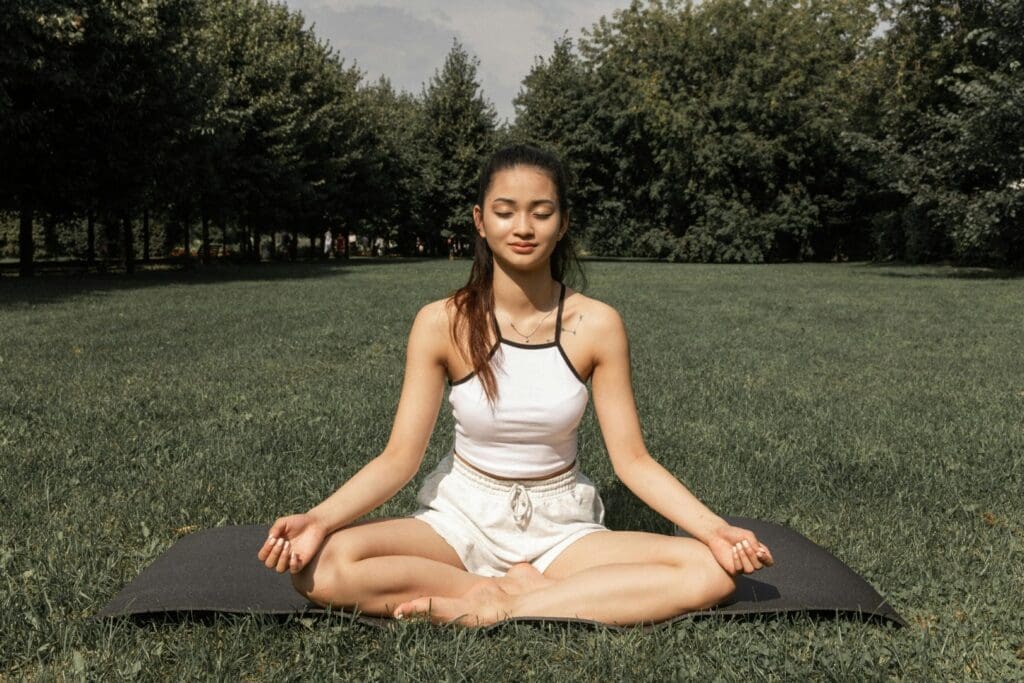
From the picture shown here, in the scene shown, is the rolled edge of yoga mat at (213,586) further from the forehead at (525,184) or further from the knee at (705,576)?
the forehead at (525,184)

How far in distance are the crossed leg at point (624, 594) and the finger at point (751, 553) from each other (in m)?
0.23

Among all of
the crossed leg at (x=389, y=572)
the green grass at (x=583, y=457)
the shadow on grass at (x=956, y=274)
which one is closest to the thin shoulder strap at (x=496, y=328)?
the crossed leg at (x=389, y=572)

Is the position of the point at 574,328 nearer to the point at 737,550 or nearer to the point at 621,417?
the point at 621,417

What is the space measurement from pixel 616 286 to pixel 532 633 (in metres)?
20.3

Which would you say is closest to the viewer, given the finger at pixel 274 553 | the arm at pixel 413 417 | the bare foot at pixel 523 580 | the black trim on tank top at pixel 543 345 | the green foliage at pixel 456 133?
the finger at pixel 274 553

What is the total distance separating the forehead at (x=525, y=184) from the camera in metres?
3.26

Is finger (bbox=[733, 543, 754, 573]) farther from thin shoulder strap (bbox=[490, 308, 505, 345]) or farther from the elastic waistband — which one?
thin shoulder strap (bbox=[490, 308, 505, 345])

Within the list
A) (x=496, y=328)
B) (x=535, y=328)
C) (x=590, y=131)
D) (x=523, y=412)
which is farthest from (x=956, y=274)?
(x=523, y=412)

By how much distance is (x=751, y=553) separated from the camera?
9.16 ft

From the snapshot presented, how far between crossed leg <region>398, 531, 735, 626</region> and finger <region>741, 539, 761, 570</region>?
0.23 metres

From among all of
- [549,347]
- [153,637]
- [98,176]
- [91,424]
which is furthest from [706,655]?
[98,176]

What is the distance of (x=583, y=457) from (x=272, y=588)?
9.48 feet

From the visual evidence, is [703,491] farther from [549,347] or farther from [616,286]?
[616,286]

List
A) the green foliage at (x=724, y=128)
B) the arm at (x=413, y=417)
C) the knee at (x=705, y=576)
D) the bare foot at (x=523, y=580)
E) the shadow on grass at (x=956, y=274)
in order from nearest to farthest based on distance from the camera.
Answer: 1. the knee at (x=705, y=576)
2. the arm at (x=413, y=417)
3. the bare foot at (x=523, y=580)
4. the shadow on grass at (x=956, y=274)
5. the green foliage at (x=724, y=128)
